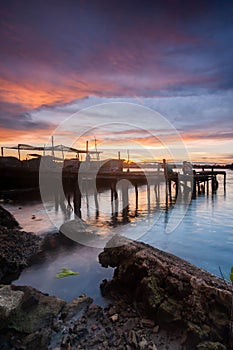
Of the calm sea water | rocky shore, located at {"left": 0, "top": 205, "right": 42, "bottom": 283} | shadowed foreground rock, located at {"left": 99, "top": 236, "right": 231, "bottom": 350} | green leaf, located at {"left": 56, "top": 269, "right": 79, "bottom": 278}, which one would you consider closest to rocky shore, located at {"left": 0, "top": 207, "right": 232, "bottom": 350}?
shadowed foreground rock, located at {"left": 99, "top": 236, "right": 231, "bottom": 350}

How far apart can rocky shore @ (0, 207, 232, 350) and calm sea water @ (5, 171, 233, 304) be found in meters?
1.12

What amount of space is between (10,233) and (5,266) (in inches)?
143

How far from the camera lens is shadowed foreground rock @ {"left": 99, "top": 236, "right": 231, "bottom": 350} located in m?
4.77

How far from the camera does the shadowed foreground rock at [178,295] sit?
4.77 m

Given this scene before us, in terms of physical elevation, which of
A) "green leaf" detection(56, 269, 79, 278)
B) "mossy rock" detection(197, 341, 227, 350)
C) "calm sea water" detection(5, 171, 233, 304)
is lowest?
"calm sea water" detection(5, 171, 233, 304)

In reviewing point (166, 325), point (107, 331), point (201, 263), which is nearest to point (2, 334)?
point (107, 331)

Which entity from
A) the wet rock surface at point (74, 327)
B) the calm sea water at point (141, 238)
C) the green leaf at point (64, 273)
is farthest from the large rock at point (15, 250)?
the wet rock surface at point (74, 327)

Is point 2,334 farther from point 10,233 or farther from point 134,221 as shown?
point 134,221

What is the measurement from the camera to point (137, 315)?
19.1 ft

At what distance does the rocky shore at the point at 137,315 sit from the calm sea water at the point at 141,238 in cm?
112

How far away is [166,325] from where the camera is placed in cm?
526

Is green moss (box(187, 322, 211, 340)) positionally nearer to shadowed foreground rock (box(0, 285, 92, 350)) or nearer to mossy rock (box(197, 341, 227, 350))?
mossy rock (box(197, 341, 227, 350))

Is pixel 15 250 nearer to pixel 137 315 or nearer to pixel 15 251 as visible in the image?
pixel 15 251

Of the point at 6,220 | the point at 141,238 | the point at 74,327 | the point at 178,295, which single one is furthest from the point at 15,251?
the point at 178,295
